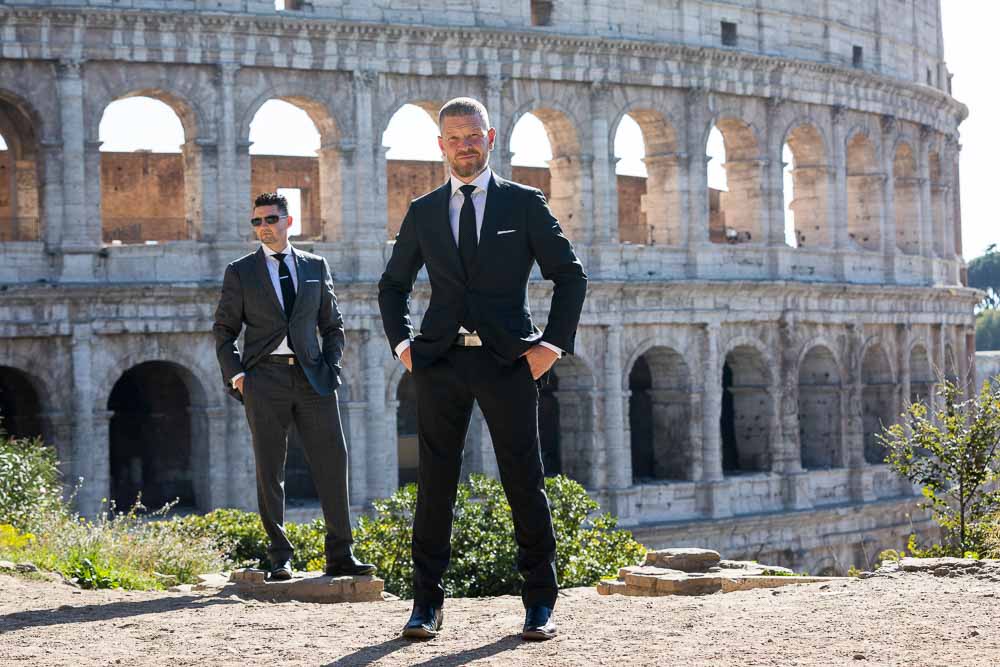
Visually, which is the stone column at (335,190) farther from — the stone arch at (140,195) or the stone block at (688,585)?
the stone block at (688,585)

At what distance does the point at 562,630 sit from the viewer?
732 cm

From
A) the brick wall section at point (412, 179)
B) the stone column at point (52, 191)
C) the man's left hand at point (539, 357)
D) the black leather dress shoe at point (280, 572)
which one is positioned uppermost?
the brick wall section at point (412, 179)

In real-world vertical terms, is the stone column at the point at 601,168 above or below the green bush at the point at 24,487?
above

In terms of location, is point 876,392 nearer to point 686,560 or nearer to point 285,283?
point 686,560

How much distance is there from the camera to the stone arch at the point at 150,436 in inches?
977

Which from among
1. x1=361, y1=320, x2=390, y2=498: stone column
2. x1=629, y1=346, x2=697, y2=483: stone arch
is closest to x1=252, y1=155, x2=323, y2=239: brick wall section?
x1=361, y1=320, x2=390, y2=498: stone column

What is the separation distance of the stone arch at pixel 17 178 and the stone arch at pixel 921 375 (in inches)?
648

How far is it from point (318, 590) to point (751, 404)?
19172mm

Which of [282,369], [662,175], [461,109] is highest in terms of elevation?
[662,175]

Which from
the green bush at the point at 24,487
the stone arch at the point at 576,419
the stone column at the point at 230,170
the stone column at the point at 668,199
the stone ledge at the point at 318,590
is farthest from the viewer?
the stone column at the point at 668,199

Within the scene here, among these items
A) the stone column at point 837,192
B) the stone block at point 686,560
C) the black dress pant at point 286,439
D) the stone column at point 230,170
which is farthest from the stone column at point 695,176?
the black dress pant at point 286,439

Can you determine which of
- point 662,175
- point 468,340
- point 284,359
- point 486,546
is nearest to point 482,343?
point 468,340

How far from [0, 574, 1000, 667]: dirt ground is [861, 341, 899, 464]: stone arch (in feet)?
69.5

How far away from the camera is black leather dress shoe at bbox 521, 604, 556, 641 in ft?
23.0
